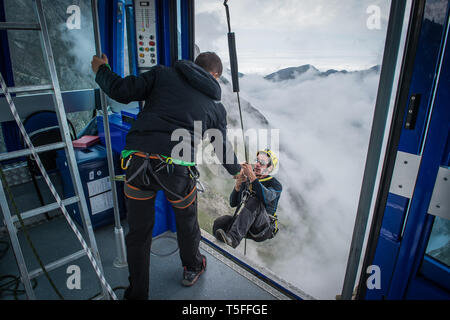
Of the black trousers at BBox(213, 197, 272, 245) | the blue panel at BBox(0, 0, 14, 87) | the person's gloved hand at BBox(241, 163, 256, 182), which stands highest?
the blue panel at BBox(0, 0, 14, 87)

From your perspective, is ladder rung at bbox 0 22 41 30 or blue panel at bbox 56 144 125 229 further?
blue panel at bbox 56 144 125 229

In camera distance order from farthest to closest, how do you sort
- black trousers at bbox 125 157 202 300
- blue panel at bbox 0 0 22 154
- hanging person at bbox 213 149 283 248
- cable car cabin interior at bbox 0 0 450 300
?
blue panel at bbox 0 0 22 154, hanging person at bbox 213 149 283 248, black trousers at bbox 125 157 202 300, cable car cabin interior at bbox 0 0 450 300

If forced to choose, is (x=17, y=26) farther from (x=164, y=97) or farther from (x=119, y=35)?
(x=119, y=35)

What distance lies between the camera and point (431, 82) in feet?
4.22

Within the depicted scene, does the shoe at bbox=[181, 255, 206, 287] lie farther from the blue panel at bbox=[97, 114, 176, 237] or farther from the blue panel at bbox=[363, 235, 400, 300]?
the blue panel at bbox=[363, 235, 400, 300]

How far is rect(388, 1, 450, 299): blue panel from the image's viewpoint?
128 centimetres

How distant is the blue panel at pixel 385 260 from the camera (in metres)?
1.57

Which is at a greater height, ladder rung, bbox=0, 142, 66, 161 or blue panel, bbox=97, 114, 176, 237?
ladder rung, bbox=0, 142, 66, 161

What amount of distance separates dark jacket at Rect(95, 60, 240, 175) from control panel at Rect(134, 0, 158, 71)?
2.18ft

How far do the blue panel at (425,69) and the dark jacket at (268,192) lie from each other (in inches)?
52.6

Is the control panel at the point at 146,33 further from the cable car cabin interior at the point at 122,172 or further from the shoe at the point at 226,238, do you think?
the shoe at the point at 226,238

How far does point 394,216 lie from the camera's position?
1.53m

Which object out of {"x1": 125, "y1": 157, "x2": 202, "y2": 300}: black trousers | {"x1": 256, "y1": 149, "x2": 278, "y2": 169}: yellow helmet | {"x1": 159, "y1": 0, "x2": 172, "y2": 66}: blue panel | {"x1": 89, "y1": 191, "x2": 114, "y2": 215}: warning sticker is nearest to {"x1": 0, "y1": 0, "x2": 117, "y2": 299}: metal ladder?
{"x1": 125, "y1": 157, "x2": 202, "y2": 300}: black trousers
